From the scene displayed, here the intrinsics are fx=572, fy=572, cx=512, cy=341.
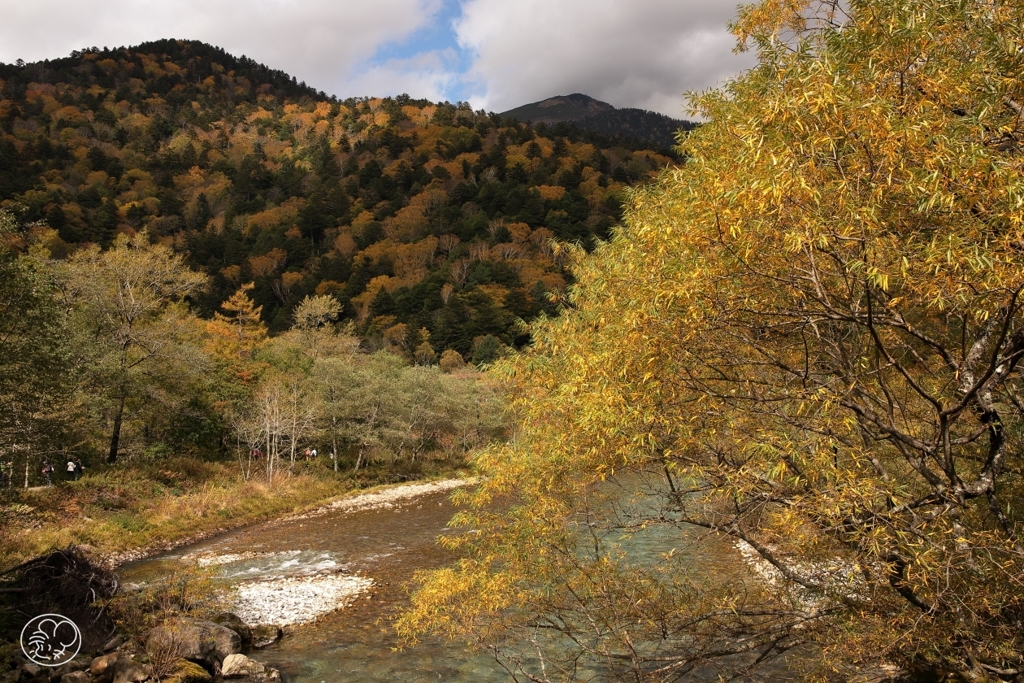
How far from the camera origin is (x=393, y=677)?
34.7 ft

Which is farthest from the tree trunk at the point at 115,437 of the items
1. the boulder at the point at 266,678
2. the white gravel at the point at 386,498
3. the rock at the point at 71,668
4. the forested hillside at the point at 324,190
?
the forested hillside at the point at 324,190

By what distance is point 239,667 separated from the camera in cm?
1069

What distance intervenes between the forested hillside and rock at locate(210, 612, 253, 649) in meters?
47.5

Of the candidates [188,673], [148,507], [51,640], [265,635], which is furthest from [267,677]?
[148,507]

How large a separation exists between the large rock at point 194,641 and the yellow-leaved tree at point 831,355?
6552mm

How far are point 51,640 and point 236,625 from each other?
10.4ft

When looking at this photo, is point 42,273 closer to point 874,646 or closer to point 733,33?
point 733,33

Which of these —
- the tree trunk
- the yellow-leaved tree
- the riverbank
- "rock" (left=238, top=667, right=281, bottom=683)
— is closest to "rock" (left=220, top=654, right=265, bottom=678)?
"rock" (left=238, top=667, right=281, bottom=683)

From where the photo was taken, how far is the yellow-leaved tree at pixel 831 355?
4223 millimetres

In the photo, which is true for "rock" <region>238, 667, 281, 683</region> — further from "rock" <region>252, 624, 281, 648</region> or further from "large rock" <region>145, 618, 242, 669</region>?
"rock" <region>252, 624, 281, 648</region>

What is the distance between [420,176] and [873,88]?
110m

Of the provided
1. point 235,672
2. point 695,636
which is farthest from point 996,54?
point 235,672

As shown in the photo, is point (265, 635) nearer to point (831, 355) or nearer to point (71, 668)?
point (71, 668)

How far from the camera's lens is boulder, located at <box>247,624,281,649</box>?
12.2 metres
